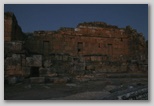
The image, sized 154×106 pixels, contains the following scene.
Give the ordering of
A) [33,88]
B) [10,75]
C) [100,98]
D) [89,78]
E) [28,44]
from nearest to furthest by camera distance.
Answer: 1. [100,98]
2. [33,88]
3. [10,75]
4. [89,78]
5. [28,44]

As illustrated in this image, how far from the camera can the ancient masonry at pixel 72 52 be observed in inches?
308

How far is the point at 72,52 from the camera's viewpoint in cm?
Result: 1361

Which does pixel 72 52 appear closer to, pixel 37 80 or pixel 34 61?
pixel 34 61

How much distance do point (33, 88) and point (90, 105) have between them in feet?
6.12

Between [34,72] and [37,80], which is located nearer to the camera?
[37,80]

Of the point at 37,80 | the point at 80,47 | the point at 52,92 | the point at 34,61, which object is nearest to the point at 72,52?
the point at 80,47

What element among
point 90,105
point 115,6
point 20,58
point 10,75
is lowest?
point 90,105

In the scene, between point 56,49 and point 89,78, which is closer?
point 89,78

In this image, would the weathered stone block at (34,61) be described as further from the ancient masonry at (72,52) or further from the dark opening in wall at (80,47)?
the dark opening in wall at (80,47)

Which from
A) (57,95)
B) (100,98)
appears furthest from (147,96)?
(57,95)

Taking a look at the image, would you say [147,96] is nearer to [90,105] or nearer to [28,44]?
[90,105]

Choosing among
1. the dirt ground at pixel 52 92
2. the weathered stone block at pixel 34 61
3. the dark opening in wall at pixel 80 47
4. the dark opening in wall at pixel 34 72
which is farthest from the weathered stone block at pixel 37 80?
the dark opening in wall at pixel 80 47

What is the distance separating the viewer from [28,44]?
13.1 meters

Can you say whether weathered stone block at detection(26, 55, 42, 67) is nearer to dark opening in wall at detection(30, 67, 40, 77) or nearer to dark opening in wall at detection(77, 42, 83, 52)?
dark opening in wall at detection(30, 67, 40, 77)
